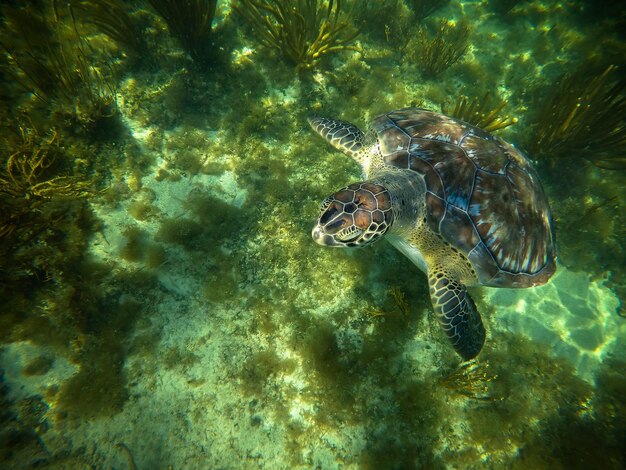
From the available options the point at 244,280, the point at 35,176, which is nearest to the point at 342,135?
the point at 244,280

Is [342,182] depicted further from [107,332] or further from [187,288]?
[107,332]

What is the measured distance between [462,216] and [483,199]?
12.9 inches

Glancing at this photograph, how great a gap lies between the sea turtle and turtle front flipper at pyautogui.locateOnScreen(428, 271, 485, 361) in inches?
0.4

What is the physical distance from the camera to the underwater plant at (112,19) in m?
3.92

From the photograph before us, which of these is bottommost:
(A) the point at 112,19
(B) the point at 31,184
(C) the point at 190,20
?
(B) the point at 31,184

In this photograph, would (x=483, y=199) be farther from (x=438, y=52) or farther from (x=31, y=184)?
(x=31, y=184)

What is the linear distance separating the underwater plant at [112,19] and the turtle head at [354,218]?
4.30m

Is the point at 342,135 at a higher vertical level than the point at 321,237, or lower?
higher

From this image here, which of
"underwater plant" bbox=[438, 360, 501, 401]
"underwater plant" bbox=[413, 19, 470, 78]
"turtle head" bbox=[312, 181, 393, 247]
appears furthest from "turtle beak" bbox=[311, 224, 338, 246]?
"underwater plant" bbox=[413, 19, 470, 78]

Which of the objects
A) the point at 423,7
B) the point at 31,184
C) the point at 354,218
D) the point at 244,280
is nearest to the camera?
the point at 354,218

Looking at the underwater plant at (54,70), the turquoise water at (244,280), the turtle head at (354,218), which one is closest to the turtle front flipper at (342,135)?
the turquoise water at (244,280)

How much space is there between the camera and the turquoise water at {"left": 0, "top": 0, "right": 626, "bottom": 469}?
267cm

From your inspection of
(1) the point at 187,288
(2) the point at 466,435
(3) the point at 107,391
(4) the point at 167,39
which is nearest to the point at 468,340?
(2) the point at 466,435

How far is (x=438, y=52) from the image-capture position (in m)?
5.04
